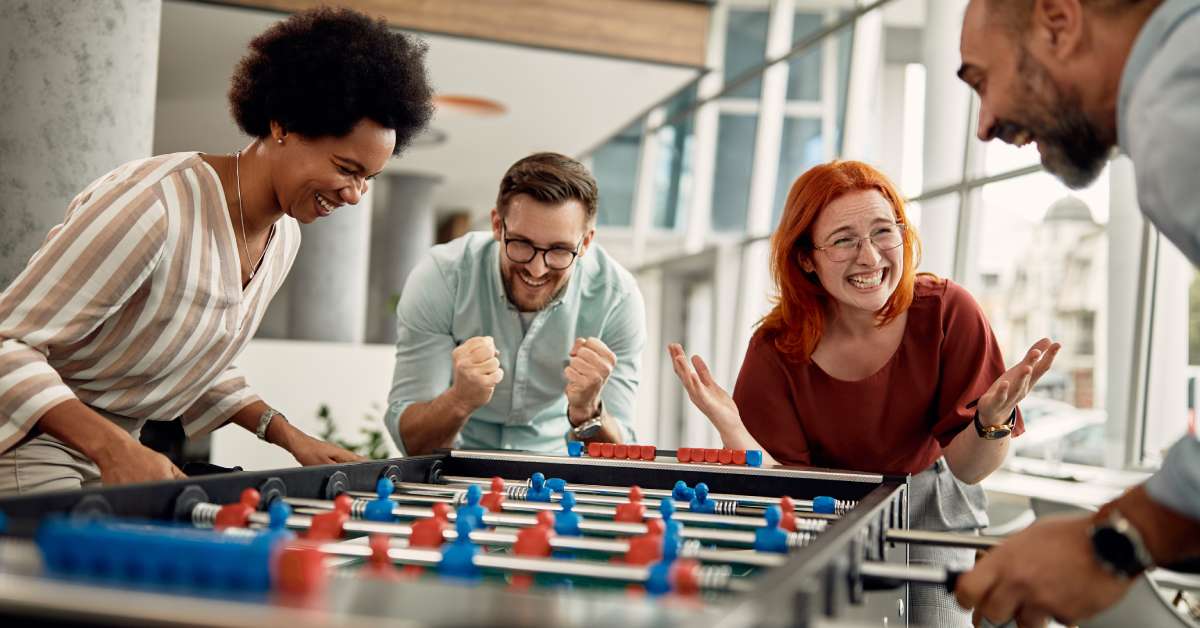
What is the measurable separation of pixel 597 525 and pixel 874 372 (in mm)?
1165

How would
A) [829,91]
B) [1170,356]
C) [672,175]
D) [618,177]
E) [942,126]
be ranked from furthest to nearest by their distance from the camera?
[618,177]
[672,175]
[829,91]
[942,126]
[1170,356]

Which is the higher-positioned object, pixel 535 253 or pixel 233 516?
pixel 535 253

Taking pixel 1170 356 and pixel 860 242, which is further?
pixel 1170 356

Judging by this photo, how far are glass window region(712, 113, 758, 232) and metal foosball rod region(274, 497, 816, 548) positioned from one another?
8666 mm

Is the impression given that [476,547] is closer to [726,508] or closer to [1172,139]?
[726,508]

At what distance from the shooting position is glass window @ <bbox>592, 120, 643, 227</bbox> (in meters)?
11.7

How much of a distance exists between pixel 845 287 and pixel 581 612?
5.95 feet

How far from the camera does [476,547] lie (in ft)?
4.30

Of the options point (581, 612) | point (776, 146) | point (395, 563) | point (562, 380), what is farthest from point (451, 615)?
point (776, 146)

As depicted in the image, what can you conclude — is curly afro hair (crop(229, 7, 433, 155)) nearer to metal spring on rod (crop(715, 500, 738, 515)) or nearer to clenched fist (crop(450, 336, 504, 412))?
clenched fist (crop(450, 336, 504, 412))

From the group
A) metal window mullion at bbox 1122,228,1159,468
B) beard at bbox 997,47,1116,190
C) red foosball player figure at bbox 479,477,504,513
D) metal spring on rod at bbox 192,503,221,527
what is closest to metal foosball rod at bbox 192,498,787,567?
metal spring on rod at bbox 192,503,221,527

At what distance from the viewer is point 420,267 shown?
3020mm

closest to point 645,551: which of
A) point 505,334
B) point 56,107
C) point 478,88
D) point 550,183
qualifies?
point 550,183

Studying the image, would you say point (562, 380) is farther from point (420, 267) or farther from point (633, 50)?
point (633, 50)
